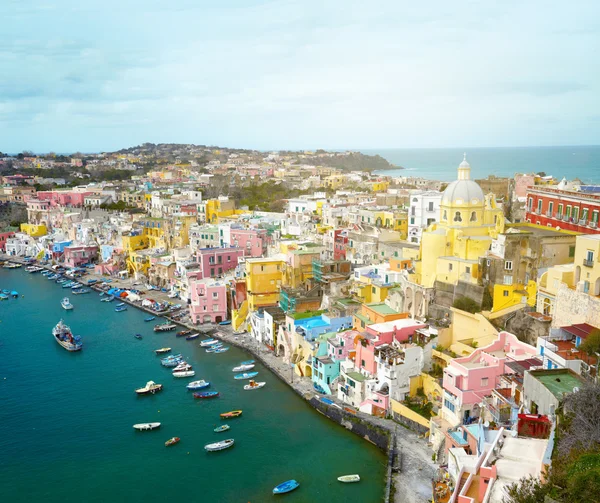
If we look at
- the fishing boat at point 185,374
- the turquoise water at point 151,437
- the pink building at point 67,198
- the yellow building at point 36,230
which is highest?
the pink building at point 67,198

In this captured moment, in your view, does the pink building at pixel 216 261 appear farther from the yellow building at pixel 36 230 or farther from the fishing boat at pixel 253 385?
the yellow building at pixel 36 230

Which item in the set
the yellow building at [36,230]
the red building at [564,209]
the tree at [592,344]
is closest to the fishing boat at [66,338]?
the tree at [592,344]

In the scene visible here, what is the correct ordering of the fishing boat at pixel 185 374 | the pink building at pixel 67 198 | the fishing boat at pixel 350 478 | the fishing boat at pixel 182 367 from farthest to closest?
1. the pink building at pixel 67 198
2. the fishing boat at pixel 182 367
3. the fishing boat at pixel 185 374
4. the fishing boat at pixel 350 478

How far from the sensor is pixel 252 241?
1484 inches

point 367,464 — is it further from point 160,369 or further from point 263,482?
point 160,369

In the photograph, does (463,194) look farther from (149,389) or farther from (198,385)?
(149,389)

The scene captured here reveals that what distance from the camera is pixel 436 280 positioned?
24.0 m

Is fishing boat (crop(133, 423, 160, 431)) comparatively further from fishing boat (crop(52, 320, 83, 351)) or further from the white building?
the white building

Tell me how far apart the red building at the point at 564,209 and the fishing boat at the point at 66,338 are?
24.3 metres

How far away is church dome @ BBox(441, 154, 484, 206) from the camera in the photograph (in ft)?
82.0

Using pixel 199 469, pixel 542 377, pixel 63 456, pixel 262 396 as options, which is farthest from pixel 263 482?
pixel 542 377

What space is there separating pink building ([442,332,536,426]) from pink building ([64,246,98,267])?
39352mm

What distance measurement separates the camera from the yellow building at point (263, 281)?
30.2 meters

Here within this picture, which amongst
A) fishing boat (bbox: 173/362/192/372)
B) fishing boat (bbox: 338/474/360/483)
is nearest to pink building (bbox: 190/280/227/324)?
fishing boat (bbox: 173/362/192/372)
